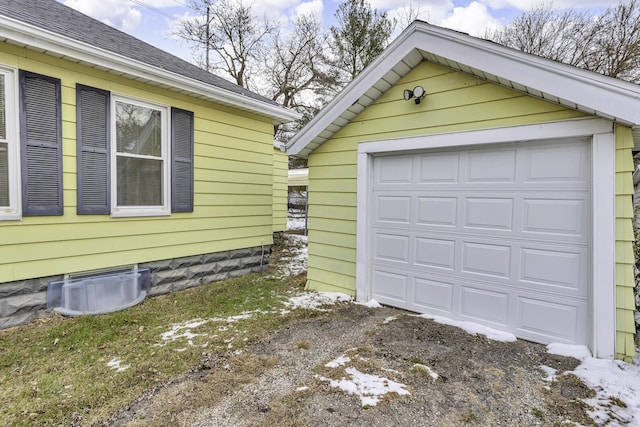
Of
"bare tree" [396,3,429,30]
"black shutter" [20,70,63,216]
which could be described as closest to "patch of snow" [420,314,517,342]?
"black shutter" [20,70,63,216]

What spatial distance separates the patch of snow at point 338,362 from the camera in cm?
289

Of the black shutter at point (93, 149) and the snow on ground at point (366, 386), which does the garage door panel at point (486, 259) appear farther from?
the black shutter at point (93, 149)

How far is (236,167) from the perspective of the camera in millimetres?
5984

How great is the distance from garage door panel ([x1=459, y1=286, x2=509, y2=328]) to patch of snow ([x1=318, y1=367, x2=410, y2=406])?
67.5 inches

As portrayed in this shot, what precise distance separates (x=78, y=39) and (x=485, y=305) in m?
5.69

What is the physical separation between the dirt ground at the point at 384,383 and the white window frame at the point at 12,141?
274 cm

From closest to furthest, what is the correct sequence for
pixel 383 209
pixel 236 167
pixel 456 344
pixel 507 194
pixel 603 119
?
1. pixel 603 119
2. pixel 456 344
3. pixel 507 194
4. pixel 383 209
5. pixel 236 167

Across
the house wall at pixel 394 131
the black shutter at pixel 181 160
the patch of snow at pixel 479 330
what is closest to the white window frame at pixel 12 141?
the black shutter at pixel 181 160

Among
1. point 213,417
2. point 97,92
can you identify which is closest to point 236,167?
point 97,92

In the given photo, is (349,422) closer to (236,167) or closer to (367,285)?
(367,285)

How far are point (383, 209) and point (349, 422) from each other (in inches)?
115

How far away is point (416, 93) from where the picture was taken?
13.2 feet

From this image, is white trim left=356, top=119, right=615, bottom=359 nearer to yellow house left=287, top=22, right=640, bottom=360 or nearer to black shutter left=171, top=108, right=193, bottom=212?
yellow house left=287, top=22, right=640, bottom=360

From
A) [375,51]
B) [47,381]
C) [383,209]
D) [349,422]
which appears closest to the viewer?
[349,422]
